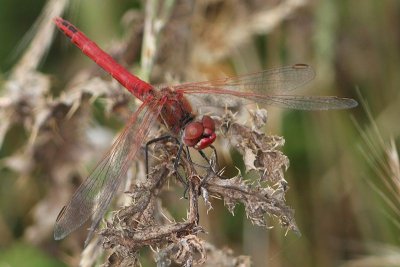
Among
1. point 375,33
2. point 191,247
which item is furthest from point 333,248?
point 191,247

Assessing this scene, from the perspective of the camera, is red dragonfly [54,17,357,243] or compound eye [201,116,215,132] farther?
compound eye [201,116,215,132]

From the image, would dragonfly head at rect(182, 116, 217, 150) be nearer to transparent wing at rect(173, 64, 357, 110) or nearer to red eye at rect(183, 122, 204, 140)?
red eye at rect(183, 122, 204, 140)

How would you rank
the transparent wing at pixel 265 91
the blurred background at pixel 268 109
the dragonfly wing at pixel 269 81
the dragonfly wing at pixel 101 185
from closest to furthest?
the dragonfly wing at pixel 101 185 < the transparent wing at pixel 265 91 < the dragonfly wing at pixel 269 81 < the blurred background at pixel 268 109

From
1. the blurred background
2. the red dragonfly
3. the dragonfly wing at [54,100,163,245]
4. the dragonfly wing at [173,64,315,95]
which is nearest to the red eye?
the red dragonfly

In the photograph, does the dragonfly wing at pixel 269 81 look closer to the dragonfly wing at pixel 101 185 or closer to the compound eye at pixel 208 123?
the compound eye at pixel 208 123

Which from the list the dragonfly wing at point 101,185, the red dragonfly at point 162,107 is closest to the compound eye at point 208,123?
the red dragonfly at point 162,107

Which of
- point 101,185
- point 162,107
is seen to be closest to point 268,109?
point 162,107
